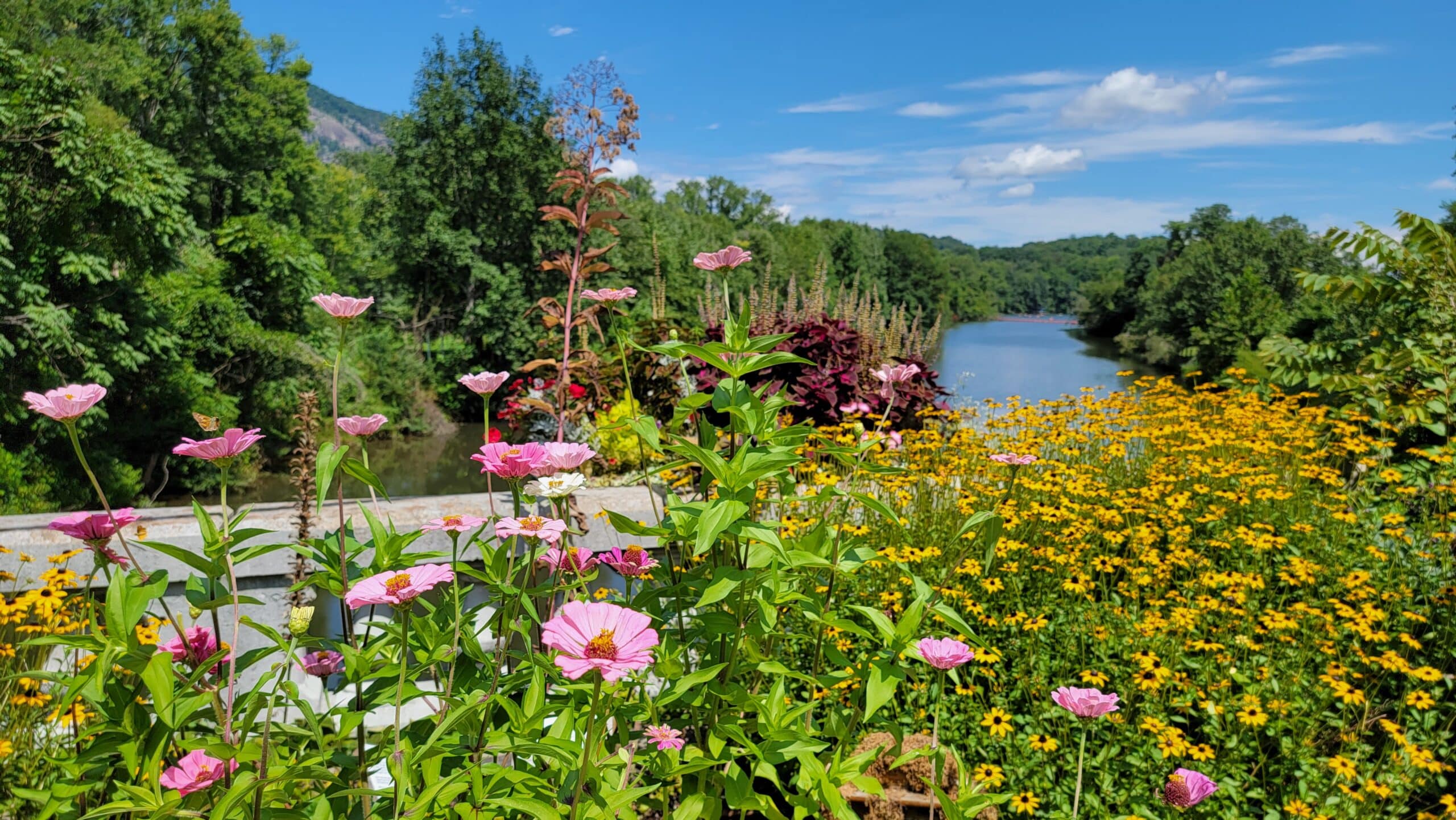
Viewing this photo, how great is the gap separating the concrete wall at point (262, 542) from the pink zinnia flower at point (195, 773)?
5.44 feet

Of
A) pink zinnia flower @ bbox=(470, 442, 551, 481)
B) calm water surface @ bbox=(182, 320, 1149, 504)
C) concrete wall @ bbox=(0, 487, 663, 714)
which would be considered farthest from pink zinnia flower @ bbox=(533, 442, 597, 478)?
calm water surface @ bbox=(182, 320, 1149, 504)

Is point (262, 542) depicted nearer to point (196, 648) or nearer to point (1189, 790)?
point (196, 648)

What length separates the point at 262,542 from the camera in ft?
10.2

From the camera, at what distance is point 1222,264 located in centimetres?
2983

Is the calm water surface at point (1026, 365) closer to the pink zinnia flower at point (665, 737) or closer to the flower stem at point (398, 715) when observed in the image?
the pink zinnia flower at point (665, 737)

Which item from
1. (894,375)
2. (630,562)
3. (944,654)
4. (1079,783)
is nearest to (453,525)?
(630,562)

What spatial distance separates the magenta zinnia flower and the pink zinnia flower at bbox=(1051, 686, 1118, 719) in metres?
0.18

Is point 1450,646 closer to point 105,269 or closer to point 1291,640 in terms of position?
point 1291,640

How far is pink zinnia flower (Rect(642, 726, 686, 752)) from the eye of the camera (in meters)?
1.20

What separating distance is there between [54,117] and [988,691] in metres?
10.9

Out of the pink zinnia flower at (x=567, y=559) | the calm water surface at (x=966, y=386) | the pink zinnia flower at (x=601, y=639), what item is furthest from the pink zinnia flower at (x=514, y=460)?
the calm water surface at (x=966, y=386)

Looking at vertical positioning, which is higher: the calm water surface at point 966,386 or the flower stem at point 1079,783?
the flower stem at point 1079,783

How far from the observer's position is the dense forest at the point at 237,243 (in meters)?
8.71

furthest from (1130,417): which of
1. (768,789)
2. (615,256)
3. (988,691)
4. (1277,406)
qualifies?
(615,256)
